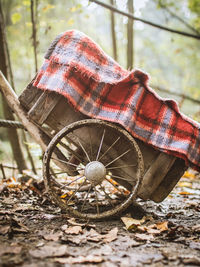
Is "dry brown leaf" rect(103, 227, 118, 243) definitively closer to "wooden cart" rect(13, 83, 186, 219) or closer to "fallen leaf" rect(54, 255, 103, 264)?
"wooden cart" rect(13, 83, 186, 219)

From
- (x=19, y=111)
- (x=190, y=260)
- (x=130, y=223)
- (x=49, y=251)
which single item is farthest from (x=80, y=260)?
(x=19, y=111)

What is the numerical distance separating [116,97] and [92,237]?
1193 millimetres

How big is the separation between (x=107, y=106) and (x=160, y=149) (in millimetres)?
609

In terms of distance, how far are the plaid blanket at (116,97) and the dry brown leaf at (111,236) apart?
80 cm

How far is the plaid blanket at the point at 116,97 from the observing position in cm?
207

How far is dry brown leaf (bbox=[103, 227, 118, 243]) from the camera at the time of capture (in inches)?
68.7

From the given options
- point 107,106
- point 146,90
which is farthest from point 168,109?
point 107,106

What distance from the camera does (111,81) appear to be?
2.07m

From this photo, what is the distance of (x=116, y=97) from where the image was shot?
2.15 meters

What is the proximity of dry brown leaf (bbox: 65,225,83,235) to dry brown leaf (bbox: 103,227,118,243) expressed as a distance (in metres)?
0.21

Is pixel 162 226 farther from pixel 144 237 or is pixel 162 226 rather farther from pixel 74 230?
pixel 74 230

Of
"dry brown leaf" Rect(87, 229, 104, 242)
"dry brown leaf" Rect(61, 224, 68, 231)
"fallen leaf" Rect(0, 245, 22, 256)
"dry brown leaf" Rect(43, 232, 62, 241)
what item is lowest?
"dry brown leaf" Rect(87, 229, 104, 242)

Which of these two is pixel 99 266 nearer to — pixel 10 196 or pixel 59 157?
pixel 59 157

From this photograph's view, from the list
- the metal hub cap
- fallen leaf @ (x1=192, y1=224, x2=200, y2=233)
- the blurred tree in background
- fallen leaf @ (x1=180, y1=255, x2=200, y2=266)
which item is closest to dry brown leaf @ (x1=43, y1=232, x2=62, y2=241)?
the metal hub cap
